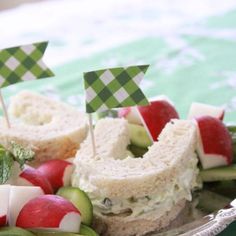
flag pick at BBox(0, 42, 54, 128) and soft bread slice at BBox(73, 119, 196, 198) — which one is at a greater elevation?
flag pick at BBox(0, 42, 54, 128)

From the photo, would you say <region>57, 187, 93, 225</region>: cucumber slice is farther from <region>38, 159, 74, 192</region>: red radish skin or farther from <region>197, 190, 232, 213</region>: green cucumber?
<region>197, 190, 232, 213</region>: green cucumber

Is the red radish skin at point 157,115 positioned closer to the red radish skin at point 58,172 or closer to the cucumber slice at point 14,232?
the red radish skin at point 58,172

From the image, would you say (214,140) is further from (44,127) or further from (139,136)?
(44,127)

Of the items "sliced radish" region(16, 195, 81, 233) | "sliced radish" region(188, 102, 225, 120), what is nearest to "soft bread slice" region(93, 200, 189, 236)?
"sliced radish" region(16, 195, 81, 233)

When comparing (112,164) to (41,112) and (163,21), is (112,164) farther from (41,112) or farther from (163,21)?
(163,21)

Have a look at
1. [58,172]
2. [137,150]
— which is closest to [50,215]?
[58,172]

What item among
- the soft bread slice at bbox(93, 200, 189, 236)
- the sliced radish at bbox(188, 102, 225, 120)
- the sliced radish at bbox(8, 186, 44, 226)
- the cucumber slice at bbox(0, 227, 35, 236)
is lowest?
the soft bread slice at bbox(93, 200, 189, 236)

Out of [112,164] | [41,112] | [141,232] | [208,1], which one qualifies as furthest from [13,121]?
[208,1]
